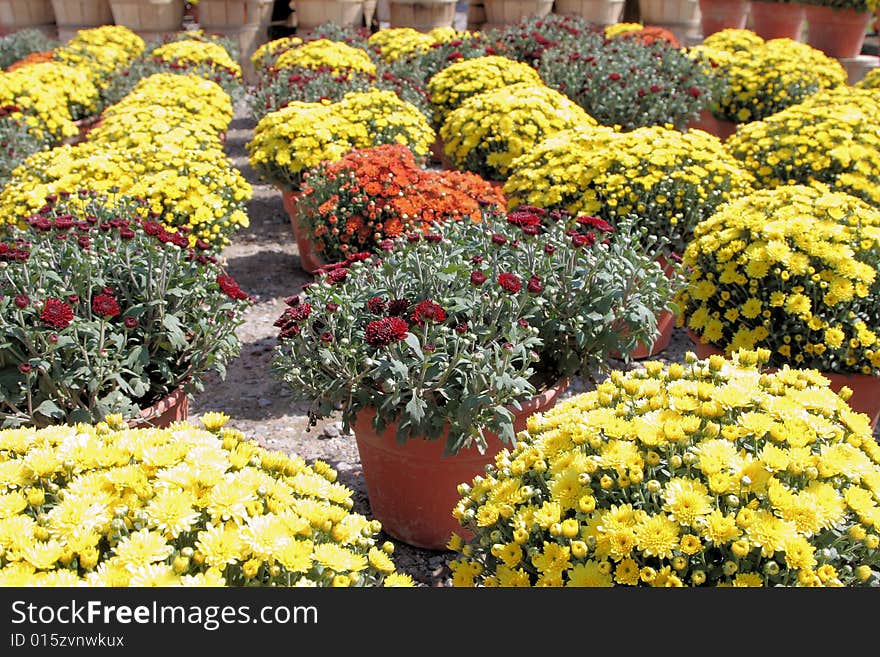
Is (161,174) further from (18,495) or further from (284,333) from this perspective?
(18,495)

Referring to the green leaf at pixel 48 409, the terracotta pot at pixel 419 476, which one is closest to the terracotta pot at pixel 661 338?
the terracotta pot at pixel 419 476

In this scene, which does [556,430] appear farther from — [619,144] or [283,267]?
[283,267]

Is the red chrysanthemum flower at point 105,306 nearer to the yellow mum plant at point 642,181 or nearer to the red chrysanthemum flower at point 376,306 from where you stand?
the red chrysanthemum flower at point 376,306

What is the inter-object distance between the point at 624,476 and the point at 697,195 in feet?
9.54

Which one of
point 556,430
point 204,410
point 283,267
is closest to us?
point 556,430

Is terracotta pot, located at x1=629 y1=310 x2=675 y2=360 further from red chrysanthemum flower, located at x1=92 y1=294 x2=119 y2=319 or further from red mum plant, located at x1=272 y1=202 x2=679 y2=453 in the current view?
red chrysanthemum flower, located at x1=92 y1=294 x2=119 y2=319

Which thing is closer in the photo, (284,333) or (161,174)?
(284,333)

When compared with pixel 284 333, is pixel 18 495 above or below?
above

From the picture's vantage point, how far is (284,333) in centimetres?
282

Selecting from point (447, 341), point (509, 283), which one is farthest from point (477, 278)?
point (447, 341)

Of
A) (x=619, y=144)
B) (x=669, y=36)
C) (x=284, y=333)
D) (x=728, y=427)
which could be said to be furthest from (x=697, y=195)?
(x=669, y=36)

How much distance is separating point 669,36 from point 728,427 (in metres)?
8.73

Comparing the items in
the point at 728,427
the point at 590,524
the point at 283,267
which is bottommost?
the point at 283,267
